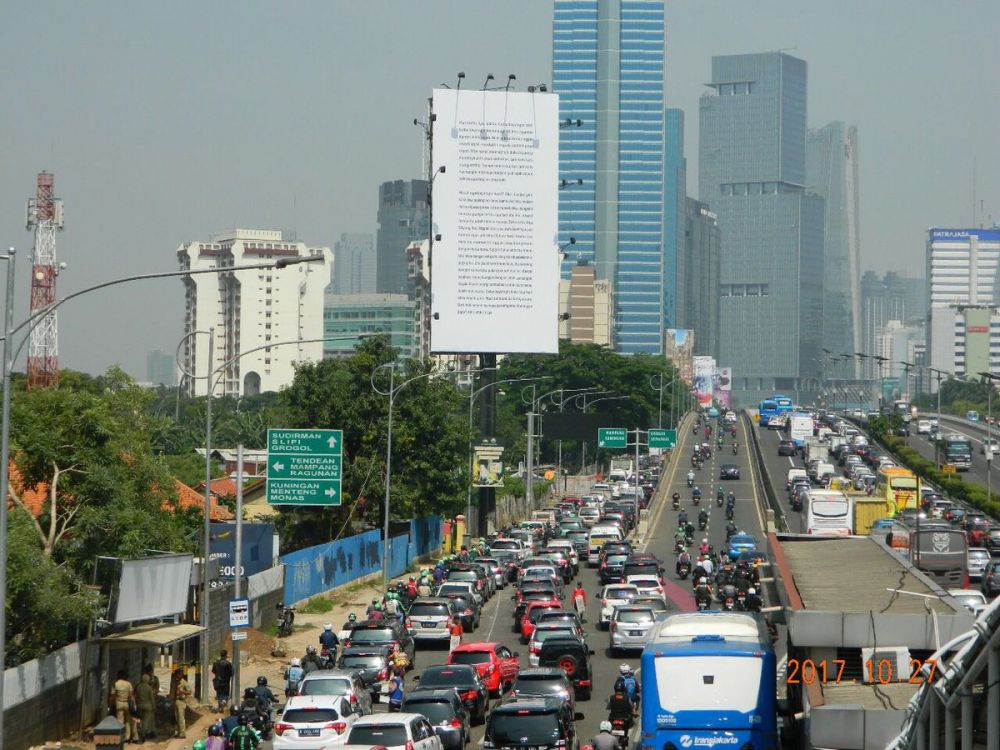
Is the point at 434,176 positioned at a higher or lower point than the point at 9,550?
higher

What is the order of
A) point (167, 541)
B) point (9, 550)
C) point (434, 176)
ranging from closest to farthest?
1. point (9, 550)
2. point (167, 541)
3. point (434, 176)

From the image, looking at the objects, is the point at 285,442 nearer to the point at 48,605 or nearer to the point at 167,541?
the point at 167,541

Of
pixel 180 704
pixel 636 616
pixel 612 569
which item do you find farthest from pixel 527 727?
pixel 612 569

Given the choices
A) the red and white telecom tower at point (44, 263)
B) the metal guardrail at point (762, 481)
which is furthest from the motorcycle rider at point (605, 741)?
the red and white telecom tower at point (44, 263)

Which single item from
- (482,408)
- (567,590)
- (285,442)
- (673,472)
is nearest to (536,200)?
(482,408)

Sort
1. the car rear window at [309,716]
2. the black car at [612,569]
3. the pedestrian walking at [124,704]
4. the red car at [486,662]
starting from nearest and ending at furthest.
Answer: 1. the car rear window at [309,716]
2. the pedestrian walking at [124,704]
3. the red car at [486,662]
4. the black car at [612,569]

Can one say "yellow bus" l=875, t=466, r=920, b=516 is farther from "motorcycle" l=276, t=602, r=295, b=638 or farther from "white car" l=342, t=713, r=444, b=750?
"white car" l=342, t=713, r=444, b=750

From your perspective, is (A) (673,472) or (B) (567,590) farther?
(A) (673,472)

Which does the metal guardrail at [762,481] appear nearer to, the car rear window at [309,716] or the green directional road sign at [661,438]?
the green directional road sign at [661,438]
